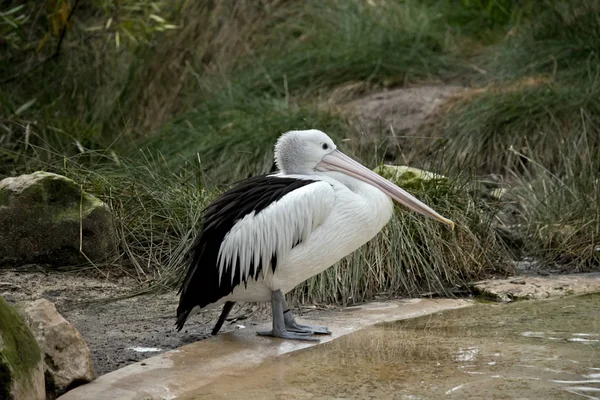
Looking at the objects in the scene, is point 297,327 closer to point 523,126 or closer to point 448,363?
point 448,363

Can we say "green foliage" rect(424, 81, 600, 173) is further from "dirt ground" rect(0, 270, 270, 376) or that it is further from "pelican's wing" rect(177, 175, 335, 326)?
"pelican's wing" rect(177, 175, 335, 326)

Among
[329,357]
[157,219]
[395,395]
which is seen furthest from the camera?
[157,219]

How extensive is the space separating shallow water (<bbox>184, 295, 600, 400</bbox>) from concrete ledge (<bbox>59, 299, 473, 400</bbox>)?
80mm

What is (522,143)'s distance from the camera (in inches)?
299

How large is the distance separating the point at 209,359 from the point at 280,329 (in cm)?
48

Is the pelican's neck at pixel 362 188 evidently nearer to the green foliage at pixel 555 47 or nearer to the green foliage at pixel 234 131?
the green foliage at pixel 234 131

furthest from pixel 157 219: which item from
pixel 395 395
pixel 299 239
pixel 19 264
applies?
pixel 395 395

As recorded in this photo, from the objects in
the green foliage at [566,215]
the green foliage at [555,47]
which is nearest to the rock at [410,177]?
the green foliage at [566,215]

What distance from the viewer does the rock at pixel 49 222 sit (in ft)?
17.5

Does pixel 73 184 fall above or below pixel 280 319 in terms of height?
above

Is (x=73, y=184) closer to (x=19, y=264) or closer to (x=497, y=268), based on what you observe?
(x=19, y=264)

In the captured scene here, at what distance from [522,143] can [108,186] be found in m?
3.43

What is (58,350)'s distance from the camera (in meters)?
3.43

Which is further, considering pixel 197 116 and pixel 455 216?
pixel 197 116
